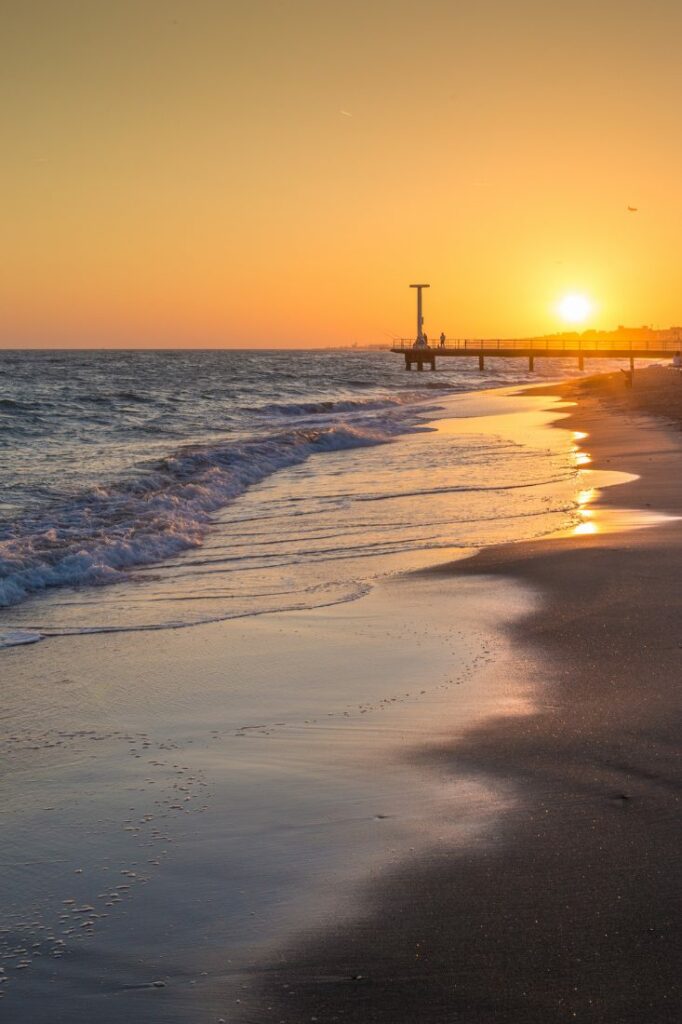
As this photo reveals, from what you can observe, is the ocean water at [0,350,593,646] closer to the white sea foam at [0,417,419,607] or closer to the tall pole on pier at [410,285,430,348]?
the white sea foam at [0,417,419,607]

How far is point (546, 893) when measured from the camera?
3.56 m

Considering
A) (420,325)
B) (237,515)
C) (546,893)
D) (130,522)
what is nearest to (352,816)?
(546,893)

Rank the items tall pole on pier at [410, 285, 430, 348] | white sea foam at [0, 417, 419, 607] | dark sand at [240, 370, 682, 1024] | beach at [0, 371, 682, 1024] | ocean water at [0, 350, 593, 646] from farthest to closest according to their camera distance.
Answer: tall pole on pier at [410, 285, 430, 348]
white sea foam at [0, 417, 419, 607]
ocean water at [0, 350, 593, 646]
beach at [0, 371, 682, 1024]
dark sand at [240, 370, 682, 1024]

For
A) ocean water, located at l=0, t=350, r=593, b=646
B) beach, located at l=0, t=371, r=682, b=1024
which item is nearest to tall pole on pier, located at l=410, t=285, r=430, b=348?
ocean water, located at l=0, t=350, r=593, b=646

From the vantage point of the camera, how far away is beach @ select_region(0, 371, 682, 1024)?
3131 mm

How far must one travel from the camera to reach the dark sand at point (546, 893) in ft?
9.92

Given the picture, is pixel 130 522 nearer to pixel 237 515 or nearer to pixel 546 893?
pixel 237 515

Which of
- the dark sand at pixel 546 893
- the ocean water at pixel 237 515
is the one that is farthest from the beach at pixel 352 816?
the ocean water at pixel 237 515

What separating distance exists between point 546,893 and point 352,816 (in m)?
0.98

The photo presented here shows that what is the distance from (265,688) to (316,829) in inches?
79.1

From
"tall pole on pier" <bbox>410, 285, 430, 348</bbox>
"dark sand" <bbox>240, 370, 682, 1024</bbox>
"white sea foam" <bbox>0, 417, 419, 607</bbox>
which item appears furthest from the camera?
"tall pole on pier" <bbox>410, 285, 430, 348</bbox>

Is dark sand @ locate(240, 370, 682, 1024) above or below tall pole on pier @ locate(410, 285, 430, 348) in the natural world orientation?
below

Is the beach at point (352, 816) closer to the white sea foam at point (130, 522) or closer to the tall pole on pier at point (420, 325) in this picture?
the white sea foam at point (130, 522)

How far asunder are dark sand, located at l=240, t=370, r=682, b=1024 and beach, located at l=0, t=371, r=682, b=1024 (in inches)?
0.4
